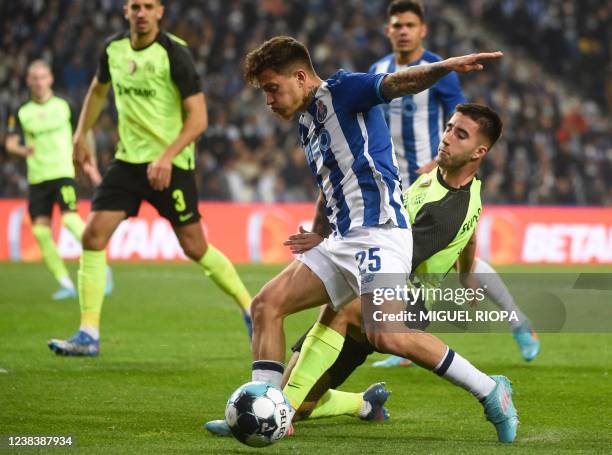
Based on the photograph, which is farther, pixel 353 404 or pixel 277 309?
pixel 353 404

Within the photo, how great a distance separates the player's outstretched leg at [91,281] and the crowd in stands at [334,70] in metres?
11.3

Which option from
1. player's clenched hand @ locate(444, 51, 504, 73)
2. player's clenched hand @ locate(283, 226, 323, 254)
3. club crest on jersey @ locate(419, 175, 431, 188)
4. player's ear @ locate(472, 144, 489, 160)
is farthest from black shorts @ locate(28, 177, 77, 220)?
player's clenched hand @ locate(444, 51, 504, 73)

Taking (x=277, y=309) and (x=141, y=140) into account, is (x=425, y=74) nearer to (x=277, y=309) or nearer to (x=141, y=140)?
(x=277, y=309)

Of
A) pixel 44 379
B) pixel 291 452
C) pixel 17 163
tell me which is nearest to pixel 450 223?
pixel 291 452

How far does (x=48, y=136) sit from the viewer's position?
13016 mm

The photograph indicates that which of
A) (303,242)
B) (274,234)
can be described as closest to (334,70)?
(274,234)

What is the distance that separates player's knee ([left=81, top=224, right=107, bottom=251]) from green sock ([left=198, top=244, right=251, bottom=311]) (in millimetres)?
740

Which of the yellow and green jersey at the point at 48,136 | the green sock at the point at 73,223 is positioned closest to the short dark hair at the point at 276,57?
the green sock at the point at 73,223

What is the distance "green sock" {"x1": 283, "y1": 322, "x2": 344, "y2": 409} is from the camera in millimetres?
5402

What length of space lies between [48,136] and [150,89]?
527cm

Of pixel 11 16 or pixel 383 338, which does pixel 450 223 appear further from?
pixel 11 16

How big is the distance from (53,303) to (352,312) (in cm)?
705

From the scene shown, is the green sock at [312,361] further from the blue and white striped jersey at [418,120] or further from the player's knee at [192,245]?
the blue and white striped jersey at [418,120]

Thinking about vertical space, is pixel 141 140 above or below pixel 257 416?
above
